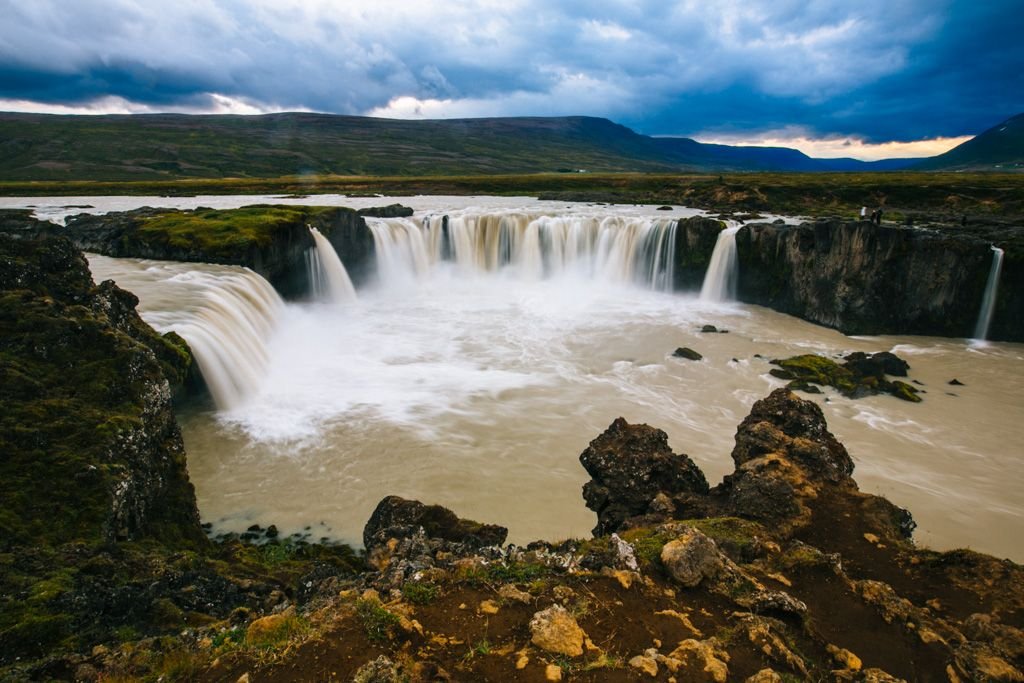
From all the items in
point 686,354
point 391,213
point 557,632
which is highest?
point 391,213

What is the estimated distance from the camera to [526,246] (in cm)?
4650

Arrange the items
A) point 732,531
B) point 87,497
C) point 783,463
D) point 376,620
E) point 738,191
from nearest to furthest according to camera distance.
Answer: point 376,620
point 87,497
point 732,531
point 783,463
point 738,191

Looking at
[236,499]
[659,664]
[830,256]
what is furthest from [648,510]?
[830,256]

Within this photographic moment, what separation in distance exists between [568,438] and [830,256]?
2543cm

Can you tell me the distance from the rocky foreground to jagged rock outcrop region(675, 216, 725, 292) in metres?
30.8

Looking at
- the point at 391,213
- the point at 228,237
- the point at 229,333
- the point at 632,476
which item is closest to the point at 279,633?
the point at 632,476

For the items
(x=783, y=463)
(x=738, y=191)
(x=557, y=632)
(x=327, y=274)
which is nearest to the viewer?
(x=557, y=632)

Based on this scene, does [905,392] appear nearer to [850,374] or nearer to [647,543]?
[850,374]

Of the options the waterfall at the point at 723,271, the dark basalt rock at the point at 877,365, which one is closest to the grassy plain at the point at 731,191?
Answer: the waterfall at the point at 723,271

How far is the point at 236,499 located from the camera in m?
13.5

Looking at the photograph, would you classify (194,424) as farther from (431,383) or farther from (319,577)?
(319,577)

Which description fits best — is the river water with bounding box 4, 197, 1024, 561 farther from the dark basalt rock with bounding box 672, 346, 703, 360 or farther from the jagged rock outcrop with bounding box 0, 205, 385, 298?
the jagged rock outcrop with bounding box 0, 205, 385, 298

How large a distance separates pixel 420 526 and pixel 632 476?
4352mm

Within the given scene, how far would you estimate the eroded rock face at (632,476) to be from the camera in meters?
10.6
